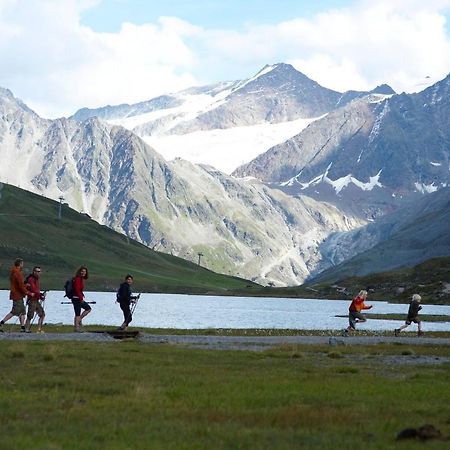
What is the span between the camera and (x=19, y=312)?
5094 centimetres

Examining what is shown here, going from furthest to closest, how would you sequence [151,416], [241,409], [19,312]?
[19,312] < [241,409] < [151,416]

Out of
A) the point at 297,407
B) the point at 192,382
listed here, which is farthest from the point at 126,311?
the point at 297,407

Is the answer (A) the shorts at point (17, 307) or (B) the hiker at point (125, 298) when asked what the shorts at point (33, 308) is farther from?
(B) the hiker at point (125, 298)

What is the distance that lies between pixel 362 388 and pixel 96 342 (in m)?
19.3

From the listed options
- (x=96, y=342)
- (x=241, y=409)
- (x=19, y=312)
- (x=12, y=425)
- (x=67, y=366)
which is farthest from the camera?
(x=19, y=312)

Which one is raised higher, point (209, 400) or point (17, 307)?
point (17, 307)

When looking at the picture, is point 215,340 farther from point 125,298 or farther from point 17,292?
point 17,292

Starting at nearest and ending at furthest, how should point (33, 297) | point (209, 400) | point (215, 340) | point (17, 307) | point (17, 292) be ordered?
point (209, 400)
point (215, 340)
point (17, 292)
point (17, 307)
point (33, 297)

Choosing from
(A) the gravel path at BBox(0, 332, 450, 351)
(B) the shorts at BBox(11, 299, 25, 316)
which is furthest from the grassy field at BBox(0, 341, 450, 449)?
(B) the shorts at BBox(11, 299, 25, 316)

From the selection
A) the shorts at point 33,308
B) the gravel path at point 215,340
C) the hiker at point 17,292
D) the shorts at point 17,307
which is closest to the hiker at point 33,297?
the shorts at point 33,308

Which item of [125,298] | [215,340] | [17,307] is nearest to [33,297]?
[17,307]

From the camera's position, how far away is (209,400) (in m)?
24.3

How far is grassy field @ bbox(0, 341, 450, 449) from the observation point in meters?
18.9

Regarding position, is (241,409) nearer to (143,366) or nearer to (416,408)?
(416,408)
